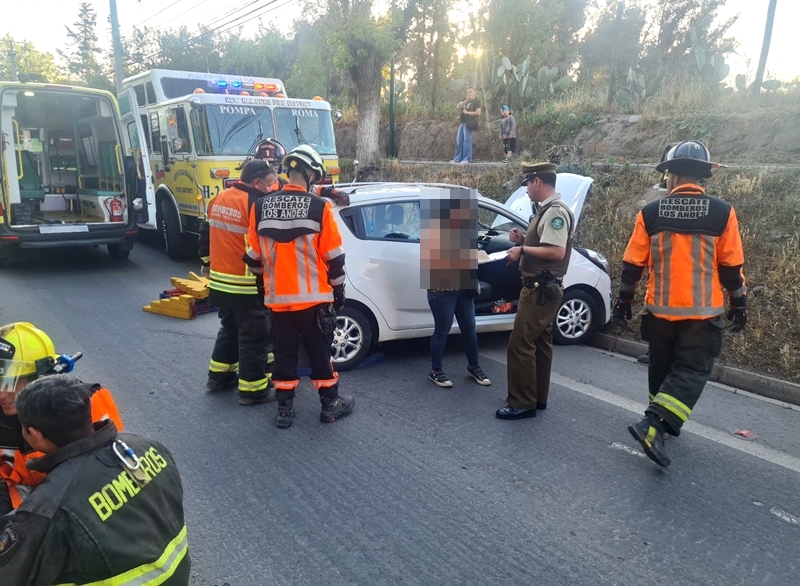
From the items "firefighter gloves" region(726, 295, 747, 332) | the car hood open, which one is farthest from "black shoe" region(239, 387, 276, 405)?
"firefighter gloves" region(726, 295, 747, 332)

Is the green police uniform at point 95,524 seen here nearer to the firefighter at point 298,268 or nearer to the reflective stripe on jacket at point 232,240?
the firefighter at point 298,268

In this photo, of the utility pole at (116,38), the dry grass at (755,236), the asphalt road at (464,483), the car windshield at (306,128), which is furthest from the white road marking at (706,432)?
the utility pole at (116,38)

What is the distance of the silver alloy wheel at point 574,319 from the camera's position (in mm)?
6309

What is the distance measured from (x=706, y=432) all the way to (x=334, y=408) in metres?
2.66

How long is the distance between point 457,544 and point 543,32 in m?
21.8

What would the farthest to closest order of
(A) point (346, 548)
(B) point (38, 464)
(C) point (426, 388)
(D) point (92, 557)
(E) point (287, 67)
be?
(E) point (287, 67)
(C) point (426, 388)
(A) point (346, 548)
(B) point (38, 464)
(D) point (92, 557)

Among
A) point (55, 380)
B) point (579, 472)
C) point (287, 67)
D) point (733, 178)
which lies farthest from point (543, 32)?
point (55, 380)

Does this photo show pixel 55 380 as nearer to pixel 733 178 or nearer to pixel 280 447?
pixel 280 447

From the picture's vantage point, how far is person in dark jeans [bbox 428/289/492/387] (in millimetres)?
4938

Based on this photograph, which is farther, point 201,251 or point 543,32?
point 543,32

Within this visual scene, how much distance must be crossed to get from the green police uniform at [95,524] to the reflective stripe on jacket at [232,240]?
2750 mm

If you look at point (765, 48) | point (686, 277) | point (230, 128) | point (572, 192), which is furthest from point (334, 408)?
point (765, 48)

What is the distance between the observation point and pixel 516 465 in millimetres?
3809

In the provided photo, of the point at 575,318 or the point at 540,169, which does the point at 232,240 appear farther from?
the point at 575,318
